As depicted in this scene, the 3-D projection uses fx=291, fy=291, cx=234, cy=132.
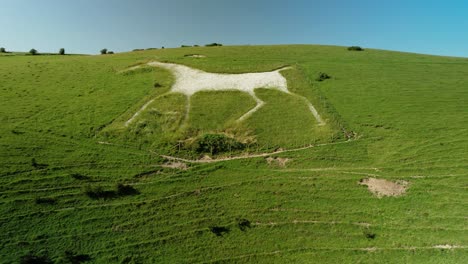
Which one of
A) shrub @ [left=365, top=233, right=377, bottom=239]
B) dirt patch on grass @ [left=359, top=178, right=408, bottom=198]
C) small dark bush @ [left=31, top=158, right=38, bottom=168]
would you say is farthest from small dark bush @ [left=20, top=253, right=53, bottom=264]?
dirt patch on grass @ [left=359, top=178, right=408, bottom=198]

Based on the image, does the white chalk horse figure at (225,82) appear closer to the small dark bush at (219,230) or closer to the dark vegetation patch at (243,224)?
the dark vegetation patch at (243,224)

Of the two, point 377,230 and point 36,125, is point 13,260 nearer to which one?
point 36,125

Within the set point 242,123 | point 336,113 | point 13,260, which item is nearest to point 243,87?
point 242,123

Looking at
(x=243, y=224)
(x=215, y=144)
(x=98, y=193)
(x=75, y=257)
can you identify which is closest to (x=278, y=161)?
(x=215, y=144)

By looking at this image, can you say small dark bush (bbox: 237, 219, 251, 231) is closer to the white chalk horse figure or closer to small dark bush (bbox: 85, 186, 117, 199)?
small dark bush (bbox: 85, 186, 117, 199)

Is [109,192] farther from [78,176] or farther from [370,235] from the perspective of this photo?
[370,235]

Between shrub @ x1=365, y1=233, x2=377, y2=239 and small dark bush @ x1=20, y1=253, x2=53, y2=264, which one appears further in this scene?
shrub @ x1=365, y1=233, x2=377, y2=239

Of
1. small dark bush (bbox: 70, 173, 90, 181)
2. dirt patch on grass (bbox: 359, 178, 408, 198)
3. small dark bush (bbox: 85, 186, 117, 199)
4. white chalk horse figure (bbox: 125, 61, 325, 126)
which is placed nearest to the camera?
small dark bush (bbox: 85, 186, 117, 199)
